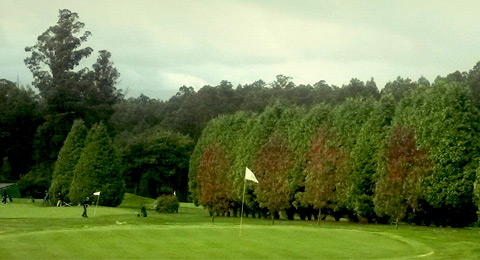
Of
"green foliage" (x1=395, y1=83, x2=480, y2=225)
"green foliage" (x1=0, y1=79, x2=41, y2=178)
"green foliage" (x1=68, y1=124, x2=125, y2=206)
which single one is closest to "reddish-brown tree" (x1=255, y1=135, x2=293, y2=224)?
"green foliage" (x1=395, y1=83, x2=480, y2=225)

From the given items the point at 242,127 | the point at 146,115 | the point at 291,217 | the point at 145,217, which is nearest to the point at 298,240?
the point at 145,217

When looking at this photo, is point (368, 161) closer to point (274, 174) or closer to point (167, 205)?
point (274, 174)

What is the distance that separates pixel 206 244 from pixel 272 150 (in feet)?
74.8

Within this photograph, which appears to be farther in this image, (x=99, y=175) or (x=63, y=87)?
(x=63, y=87)

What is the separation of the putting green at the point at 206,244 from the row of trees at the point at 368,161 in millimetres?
9265

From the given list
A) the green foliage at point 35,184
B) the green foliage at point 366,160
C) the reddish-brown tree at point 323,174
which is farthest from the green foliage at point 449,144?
the green foliage at point 35,184

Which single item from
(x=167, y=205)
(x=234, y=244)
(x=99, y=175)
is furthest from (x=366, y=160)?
(x=99, y=175)

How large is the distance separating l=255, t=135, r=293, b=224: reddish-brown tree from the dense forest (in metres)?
0.09

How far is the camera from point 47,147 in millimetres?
88938

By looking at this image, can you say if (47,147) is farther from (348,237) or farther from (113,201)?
(348,237)

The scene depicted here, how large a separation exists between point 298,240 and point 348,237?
2.92 meters

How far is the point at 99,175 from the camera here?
6131cm

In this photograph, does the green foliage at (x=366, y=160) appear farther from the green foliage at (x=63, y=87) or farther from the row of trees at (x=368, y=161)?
the green foliage at (x=63, y=87)

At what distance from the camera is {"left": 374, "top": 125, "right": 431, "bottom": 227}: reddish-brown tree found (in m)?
40.2
